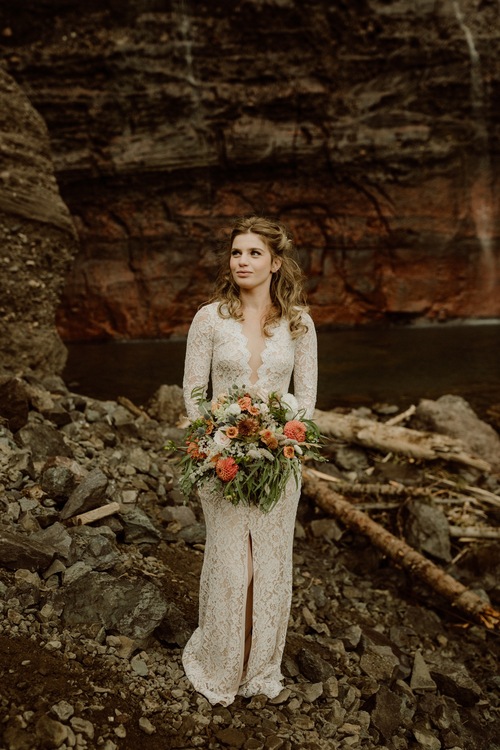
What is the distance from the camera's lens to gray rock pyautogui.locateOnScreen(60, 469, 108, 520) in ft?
14.1

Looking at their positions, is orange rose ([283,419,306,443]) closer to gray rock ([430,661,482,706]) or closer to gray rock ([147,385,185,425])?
gray rock ([430,661,482,706])

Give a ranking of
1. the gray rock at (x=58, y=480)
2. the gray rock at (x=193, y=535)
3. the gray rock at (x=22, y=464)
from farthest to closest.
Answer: the gray rock at (x=193, y=535) < the gray rock at (x=22, y=464) < the gray rock at (x=58, y=480)

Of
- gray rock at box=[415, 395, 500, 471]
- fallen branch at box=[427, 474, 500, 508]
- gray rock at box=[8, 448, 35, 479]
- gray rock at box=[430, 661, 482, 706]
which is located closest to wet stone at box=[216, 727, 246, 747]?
gray rock at box=[430, 661, 482, 706]

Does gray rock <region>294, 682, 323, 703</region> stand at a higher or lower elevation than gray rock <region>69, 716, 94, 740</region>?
lower

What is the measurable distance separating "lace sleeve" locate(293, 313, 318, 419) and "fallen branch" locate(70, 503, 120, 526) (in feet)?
6.40

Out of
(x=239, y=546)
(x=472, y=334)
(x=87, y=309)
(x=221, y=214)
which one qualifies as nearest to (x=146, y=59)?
(x=221, y=214)

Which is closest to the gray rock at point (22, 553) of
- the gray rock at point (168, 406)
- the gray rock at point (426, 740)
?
the gray rock at point (426, 740)

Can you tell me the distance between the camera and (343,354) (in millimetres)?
17469

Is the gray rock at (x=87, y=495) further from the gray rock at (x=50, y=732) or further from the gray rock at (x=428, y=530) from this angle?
the gray rock at (x=428, y=530)

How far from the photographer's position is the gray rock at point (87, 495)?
4.30m

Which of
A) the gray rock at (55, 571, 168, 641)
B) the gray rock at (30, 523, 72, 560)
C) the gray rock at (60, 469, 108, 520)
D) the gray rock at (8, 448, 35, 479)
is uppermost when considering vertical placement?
the gray rock at (8, 448, 35, 479)

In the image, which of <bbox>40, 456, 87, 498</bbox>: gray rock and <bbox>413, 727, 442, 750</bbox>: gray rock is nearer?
<bbox>413, 727, 442, 750</bbox>: gray rock

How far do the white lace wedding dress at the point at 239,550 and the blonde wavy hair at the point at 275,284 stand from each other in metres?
0.05

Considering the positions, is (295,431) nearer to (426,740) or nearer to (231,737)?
(231,737)
